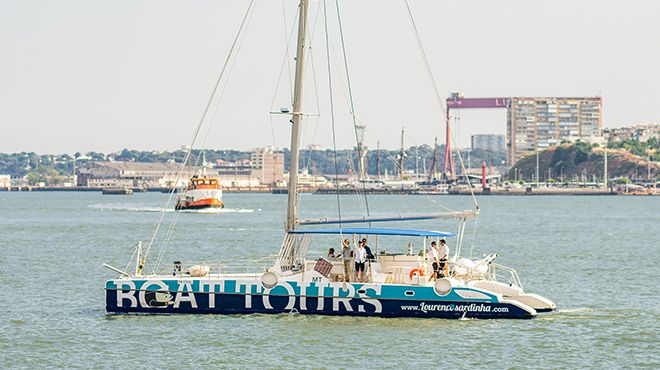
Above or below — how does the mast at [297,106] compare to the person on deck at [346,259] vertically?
above

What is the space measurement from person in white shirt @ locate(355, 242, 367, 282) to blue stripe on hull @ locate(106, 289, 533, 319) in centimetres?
72

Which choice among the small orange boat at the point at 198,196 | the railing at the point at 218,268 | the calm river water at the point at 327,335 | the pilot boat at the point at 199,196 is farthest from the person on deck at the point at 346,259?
the small orange boat at the point at 198,196

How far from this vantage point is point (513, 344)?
30.3m

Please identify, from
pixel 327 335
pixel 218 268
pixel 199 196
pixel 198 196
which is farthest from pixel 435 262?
pixel 199 196

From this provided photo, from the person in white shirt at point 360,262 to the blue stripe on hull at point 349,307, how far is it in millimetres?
719

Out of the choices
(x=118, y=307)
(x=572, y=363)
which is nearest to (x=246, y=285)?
(x=118, y=307)

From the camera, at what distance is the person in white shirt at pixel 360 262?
32.9 meters

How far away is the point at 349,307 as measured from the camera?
32.6 metres

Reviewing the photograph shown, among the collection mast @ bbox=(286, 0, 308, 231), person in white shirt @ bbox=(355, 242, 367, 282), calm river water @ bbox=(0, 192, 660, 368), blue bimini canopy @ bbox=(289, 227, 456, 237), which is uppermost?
mast @ bbox=(286, 0, 308, 231)

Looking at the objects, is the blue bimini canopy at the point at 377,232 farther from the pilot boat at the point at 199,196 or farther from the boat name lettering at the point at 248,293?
the pilot boat at the point at 199,196

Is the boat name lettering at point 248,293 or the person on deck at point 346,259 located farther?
the person on deck at point 346,259

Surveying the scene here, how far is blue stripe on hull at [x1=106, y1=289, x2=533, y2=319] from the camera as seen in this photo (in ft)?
106

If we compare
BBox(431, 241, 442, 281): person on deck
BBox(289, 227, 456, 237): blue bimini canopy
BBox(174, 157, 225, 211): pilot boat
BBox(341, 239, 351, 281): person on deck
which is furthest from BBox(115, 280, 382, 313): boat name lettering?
BBox(174, 157, 225, 211): pilot boat

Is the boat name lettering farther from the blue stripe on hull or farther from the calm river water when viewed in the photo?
the calm river water
